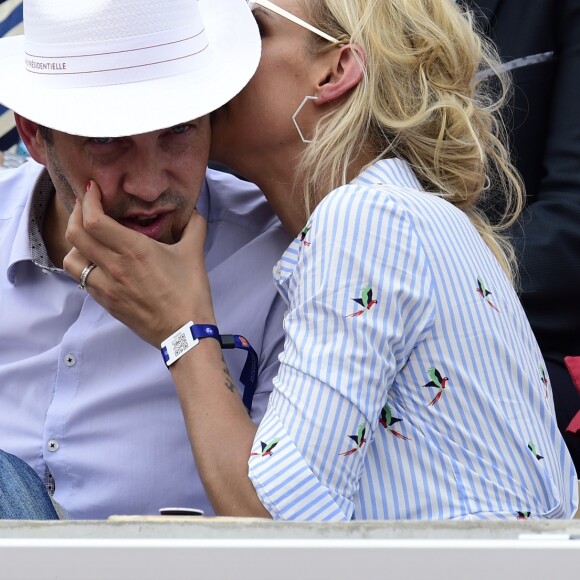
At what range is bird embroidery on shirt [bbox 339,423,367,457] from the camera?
1538mm

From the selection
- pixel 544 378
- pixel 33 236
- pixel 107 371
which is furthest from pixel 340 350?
pixel 33 236

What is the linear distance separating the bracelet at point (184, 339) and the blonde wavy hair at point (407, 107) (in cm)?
35

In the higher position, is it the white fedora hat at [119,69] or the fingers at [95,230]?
the white fedora hat at [119,69]

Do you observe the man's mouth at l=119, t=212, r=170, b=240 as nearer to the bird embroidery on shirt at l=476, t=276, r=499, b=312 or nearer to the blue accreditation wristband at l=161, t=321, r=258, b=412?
the blue accreditation wristband at l=161, t=321, r=258, b=412

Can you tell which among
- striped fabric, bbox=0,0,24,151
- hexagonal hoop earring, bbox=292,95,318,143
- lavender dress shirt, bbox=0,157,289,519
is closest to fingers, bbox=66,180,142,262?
lavender dress shirt, bbox=0,157,289,519

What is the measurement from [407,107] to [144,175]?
528mm

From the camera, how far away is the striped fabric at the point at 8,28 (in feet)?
12.7

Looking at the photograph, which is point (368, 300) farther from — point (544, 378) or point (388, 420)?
point (544, 378)

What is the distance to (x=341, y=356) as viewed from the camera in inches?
60.9

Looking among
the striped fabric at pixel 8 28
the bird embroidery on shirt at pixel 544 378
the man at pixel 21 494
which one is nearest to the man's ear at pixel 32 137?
the man at pixel 21 494

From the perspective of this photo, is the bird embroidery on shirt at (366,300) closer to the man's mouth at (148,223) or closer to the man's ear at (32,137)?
the man's mouth at (148,223)

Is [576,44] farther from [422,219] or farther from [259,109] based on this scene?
[422,219]

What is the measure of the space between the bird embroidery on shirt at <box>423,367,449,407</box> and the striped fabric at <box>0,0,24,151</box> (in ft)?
8.77

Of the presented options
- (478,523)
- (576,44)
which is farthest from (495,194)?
(478,523)
